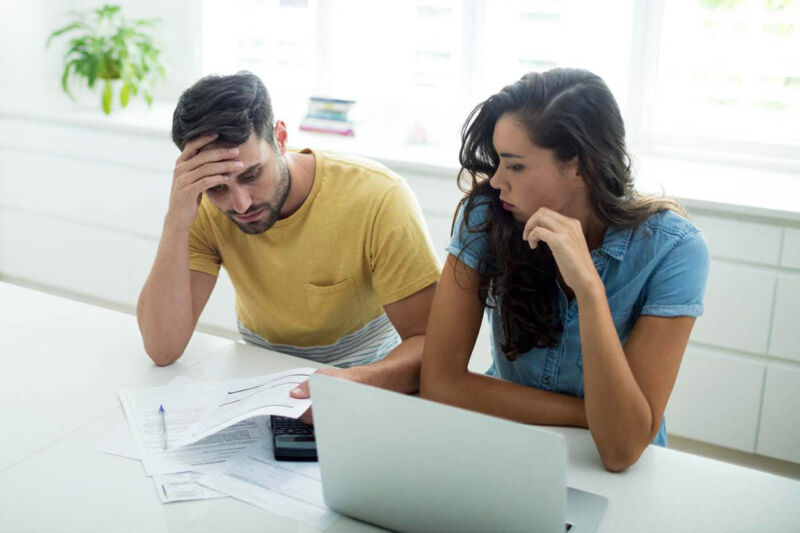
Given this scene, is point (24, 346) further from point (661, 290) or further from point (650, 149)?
point (650, 149)

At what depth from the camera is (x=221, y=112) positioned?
4.93ft

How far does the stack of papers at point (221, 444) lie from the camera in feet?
3.73

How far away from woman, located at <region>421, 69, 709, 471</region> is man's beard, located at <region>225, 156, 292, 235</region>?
0.36 m

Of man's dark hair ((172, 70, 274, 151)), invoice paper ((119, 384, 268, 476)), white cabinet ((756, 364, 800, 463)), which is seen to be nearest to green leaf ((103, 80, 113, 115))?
man's dark hair ((172, 70, 274, 151))

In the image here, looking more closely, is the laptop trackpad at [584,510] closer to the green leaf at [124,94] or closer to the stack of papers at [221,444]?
the stack of papers at [221,444]

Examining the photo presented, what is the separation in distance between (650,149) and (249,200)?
1.91m

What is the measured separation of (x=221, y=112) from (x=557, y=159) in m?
0.60

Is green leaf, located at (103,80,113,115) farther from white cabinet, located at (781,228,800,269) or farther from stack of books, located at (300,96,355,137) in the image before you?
white cabinet, located at (781,228,800,269)

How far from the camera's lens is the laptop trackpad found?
1.05 m

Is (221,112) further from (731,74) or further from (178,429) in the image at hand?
(731,74)

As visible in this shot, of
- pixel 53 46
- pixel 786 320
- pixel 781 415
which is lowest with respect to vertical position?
pixel 781 415

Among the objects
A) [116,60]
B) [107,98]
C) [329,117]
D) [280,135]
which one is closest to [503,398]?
[280,135]

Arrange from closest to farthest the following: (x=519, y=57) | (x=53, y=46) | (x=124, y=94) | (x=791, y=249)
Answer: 1. (x=791, y=249)
2. (x=519, y=57)
3. (x=124, y=94)
4. (x=53, y=46)

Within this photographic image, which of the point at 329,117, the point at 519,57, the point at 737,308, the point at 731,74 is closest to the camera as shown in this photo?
the point at 737,308
